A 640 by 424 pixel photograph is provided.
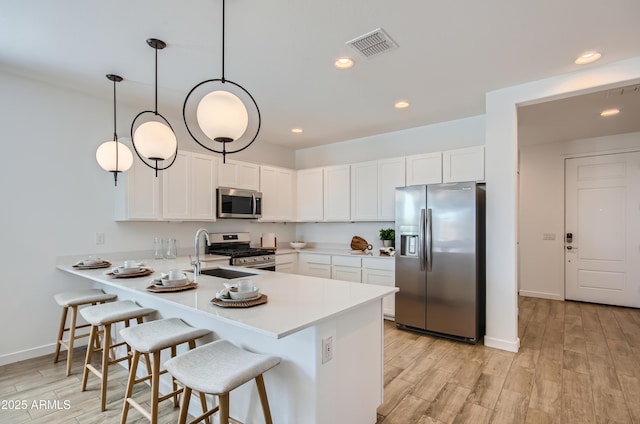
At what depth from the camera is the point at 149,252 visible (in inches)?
152

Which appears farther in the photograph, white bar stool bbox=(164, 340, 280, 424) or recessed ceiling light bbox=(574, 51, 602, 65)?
recessed ceiling light bbox=(574, 51, 602, 65)

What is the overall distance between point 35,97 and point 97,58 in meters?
1.07

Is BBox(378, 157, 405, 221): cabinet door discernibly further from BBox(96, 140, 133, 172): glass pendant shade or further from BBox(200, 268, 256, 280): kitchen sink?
BBox(96, 140, 133, 172): glass pendant shade

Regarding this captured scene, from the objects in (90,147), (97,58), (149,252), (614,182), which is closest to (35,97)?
(90,147)

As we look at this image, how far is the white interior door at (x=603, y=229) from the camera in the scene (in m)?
4.89

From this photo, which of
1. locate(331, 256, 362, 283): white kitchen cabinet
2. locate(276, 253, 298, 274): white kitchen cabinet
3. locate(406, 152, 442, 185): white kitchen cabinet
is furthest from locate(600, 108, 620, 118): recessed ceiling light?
locate(276, 253, 298, 274): white kitchen cabinet

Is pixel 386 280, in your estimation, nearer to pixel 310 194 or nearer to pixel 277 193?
pixel 310 194

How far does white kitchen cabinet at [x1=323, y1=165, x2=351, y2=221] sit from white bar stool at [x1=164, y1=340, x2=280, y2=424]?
3336 millimetres

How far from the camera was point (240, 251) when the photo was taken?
4.39 meters

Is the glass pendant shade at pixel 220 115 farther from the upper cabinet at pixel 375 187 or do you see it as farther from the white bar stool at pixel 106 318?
the upper cabinet at pixel 375 187

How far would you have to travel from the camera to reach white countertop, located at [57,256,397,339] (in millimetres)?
1449

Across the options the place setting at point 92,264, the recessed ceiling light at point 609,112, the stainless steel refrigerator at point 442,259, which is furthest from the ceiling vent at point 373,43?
the recessed ceiling light at point 609,112

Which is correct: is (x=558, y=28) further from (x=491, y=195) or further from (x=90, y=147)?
(x=90, y=147)

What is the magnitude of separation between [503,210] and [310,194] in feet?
9.52
